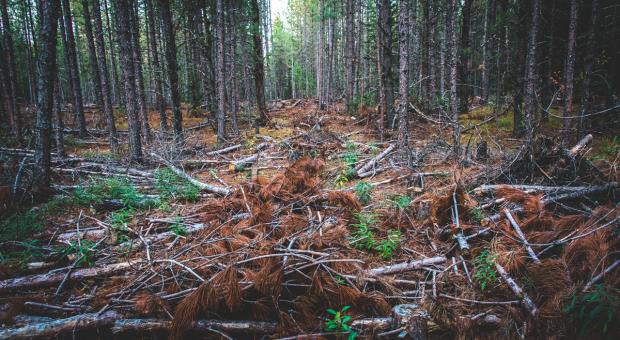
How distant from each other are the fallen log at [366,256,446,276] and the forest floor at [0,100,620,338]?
0.02 meters

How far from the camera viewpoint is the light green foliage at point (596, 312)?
83.3 inches

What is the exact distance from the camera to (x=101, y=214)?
220 inches

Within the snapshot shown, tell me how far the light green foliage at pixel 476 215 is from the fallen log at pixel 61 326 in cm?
445

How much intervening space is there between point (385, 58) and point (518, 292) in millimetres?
10785

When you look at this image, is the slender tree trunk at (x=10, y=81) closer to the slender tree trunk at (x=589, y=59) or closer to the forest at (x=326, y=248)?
the forest at (x=326, y=248)

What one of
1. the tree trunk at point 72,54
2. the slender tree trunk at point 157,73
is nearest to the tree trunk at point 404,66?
the slender tree trunk at point 157,73

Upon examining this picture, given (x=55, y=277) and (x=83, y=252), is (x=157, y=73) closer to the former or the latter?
(x=83, y=252)

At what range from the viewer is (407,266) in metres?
3.63

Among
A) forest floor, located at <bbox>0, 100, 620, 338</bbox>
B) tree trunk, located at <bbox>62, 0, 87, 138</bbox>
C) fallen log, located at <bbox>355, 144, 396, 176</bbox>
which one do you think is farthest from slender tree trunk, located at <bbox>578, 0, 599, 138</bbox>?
tree trunk, located at <bbox>62, 0, 87, 138</bbox>

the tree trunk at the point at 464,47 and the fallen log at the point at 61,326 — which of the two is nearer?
the fallen log at the point at 61,326

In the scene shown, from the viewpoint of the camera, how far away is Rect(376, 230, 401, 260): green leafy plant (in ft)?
13.2

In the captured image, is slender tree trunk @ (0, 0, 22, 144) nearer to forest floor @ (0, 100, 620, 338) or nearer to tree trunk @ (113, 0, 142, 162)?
tree trunk @ (113, 0, 142, 162)

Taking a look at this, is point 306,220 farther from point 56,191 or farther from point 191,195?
point 56,191

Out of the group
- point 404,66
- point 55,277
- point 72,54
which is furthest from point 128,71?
point 404,66
